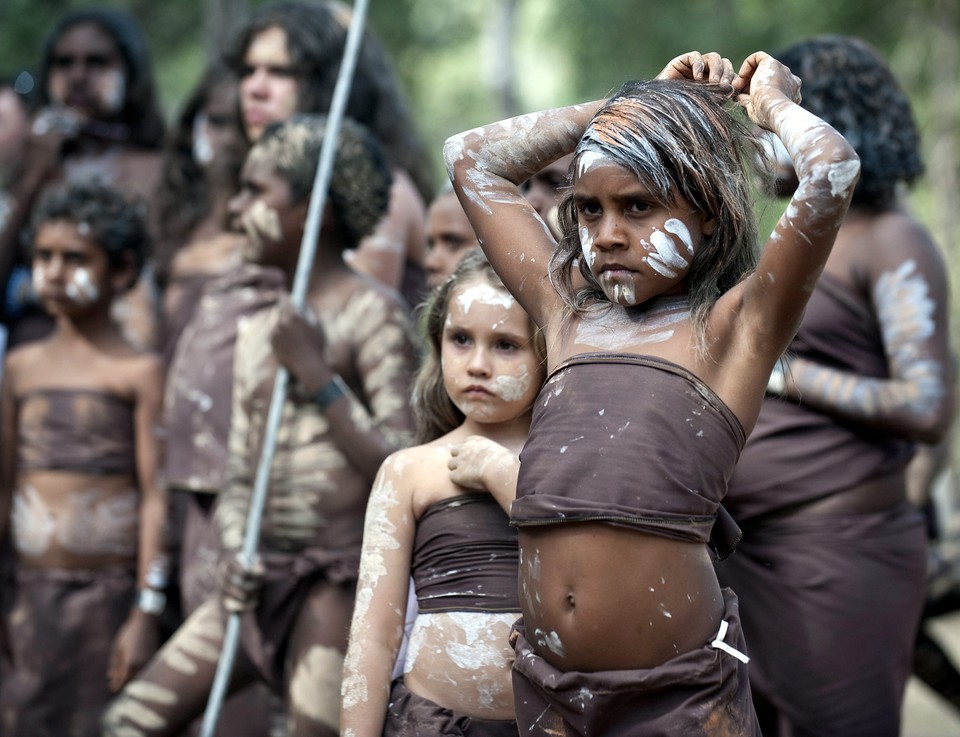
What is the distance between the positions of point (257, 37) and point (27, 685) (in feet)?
8.14

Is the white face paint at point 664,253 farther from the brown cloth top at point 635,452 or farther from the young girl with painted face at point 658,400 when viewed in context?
the brown cloth top at point 635,452

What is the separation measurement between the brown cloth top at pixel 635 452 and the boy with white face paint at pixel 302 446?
3.99 feet

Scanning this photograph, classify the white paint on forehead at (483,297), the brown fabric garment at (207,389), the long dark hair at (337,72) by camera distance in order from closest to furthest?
the white paint on forehead at (483,297) → the brown fabric garment at (207,389) → the long dark hair at (337,72)

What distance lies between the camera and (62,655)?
14.4ft

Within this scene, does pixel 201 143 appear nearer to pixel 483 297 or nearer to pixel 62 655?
pixel 62 655

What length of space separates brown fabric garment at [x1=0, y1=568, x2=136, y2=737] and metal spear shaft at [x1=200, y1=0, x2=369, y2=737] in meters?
0.88

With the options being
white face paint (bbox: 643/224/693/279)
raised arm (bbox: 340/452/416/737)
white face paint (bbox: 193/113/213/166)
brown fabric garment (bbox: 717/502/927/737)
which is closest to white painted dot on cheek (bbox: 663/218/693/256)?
white face paint (bbox: 643/224/693/279)

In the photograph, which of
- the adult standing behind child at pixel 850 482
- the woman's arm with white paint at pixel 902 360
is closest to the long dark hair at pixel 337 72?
the adult standing behind child at pixel 850 482

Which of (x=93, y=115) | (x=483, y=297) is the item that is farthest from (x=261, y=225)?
(x=93, y=115)

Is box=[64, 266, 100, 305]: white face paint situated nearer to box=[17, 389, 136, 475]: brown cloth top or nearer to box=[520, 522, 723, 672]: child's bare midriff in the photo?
box=[17, 389, 136, 475]: brown cloth top

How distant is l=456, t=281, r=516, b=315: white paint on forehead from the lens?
277cm

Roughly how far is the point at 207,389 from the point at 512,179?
187cm

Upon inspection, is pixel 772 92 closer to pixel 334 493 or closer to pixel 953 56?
pixel 334 493

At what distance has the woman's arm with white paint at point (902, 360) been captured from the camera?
3.55m
